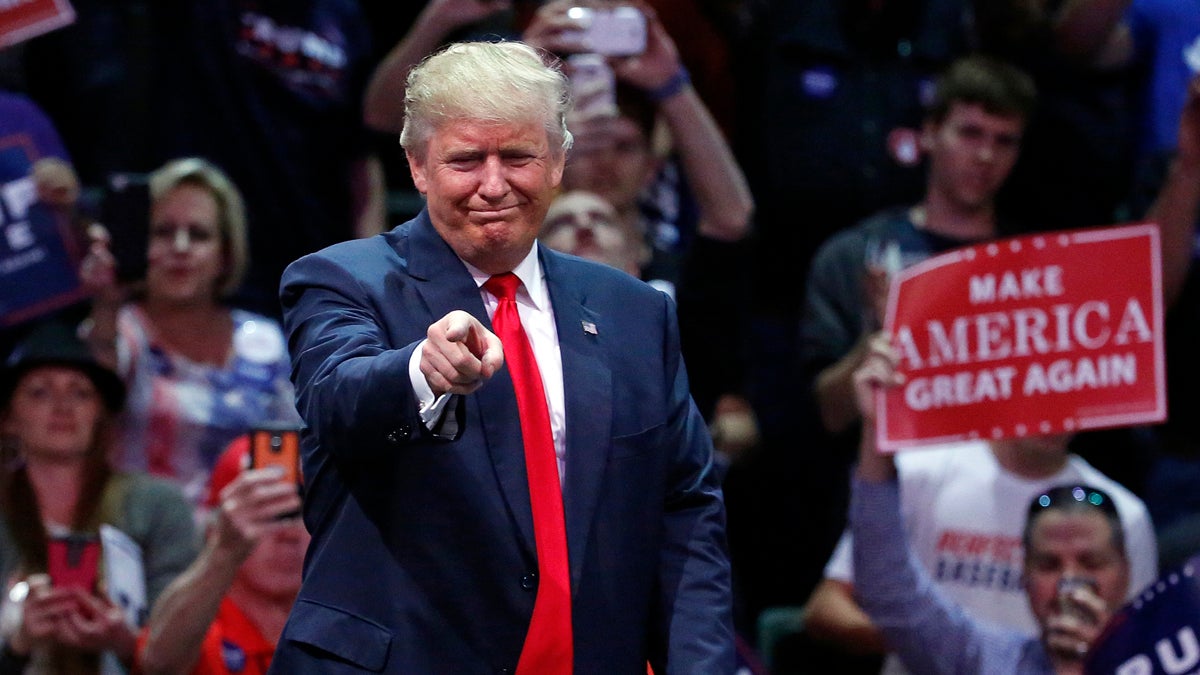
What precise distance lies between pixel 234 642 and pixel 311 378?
180 centimetres

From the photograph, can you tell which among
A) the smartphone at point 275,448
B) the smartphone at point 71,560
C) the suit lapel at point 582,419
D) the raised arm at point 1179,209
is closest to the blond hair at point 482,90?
the suit lapel at point 582,419

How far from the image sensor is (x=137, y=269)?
14.1 ft

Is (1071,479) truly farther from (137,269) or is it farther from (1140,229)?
(137,269)

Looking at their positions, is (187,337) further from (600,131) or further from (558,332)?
(558,332)

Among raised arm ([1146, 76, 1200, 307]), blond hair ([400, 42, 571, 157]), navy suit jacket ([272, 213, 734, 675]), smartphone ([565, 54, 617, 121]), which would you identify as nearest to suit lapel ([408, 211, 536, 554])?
navy suit jacket ([272, 213, 734, 675])

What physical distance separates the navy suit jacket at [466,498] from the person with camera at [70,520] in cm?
159

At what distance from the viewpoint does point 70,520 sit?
3.94m

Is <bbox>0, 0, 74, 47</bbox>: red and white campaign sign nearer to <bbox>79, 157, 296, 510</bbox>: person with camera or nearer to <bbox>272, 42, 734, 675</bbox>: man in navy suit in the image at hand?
<bbox>79, 157, 296, 510</bbox>: person with camera

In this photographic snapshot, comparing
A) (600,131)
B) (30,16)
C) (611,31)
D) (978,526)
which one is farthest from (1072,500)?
(30,16)

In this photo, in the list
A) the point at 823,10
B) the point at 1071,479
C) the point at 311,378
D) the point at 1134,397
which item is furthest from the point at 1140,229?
the point at 311,378

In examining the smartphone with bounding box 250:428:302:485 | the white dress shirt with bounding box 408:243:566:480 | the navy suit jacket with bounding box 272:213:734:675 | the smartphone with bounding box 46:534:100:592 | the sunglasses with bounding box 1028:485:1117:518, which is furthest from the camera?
the sunglasses with bounding box 1028:485:1117:518

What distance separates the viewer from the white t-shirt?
404cm

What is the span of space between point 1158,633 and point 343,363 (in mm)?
2009

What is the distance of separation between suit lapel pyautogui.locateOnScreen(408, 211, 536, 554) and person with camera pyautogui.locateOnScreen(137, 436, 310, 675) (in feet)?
4.26
